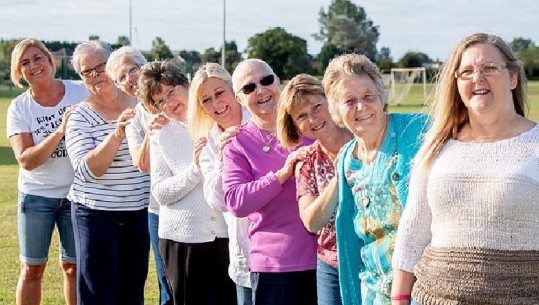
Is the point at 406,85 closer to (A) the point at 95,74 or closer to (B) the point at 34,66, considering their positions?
(B) the point at 34,66

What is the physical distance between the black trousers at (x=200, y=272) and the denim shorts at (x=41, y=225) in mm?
1479

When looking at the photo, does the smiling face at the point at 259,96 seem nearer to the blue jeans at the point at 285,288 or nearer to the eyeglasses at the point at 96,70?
the blue jeans at the point at 285,288

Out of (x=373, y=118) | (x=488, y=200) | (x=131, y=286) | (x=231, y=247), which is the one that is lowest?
(x=131, y=286)

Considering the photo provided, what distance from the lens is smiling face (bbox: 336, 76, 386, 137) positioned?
3.59m

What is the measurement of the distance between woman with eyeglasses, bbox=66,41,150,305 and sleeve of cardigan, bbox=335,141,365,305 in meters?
2.24

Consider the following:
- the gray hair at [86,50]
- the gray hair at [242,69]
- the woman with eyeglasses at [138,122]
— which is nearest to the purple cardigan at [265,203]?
the gray hair at [242,69]

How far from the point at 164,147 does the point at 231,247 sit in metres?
0.82

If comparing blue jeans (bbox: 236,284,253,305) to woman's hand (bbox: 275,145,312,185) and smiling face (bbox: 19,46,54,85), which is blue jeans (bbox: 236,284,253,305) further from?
smiling face (bbox: 19,46,54,85)

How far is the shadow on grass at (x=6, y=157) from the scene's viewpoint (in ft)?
62.9

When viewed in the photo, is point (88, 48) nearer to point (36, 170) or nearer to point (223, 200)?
point (36, 170)

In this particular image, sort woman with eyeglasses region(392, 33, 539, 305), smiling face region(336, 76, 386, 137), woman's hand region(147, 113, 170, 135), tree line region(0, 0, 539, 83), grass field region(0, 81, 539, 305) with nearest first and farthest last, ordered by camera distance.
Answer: woman with eyeglasses region(392, 33, 539, 305), smiling face region(336, 76, 386, 137), woman's hand region(147, 113, 170, 135), grass field region(0, 81, 539, 305), tree line region(0, 0, 539, 83)

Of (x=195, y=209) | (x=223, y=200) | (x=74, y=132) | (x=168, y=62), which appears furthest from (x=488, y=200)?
(x=74, y=132)

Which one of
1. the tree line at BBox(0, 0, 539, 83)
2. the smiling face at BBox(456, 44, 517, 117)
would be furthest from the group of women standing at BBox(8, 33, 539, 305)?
the tree line at BBox(0, 0, 539, 83)

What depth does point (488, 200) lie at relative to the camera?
2.92m
